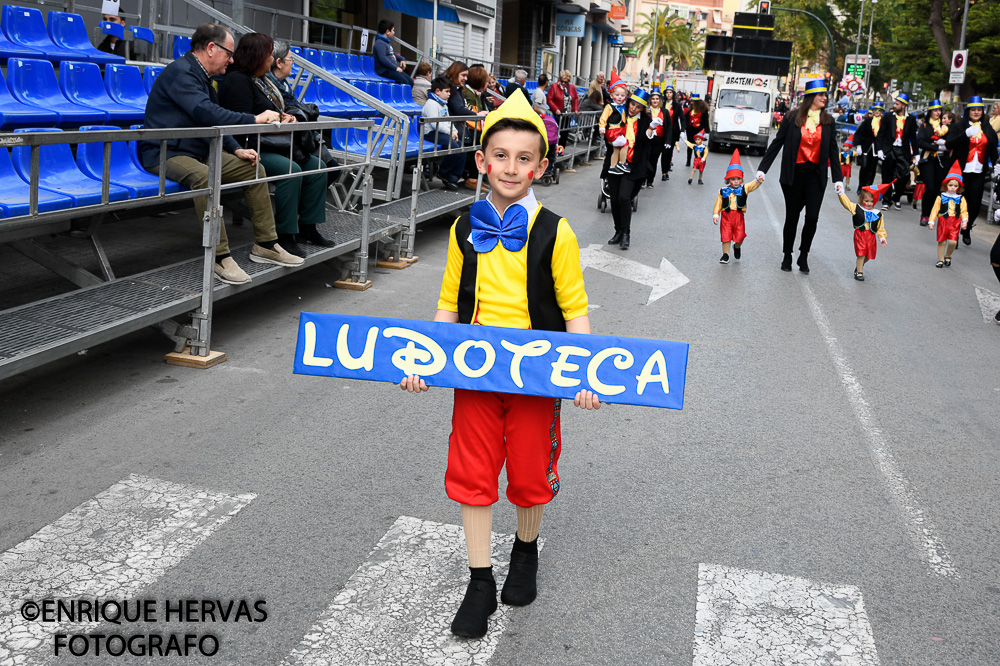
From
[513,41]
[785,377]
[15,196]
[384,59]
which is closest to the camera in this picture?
[15,196]

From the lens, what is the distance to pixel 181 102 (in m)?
7.15

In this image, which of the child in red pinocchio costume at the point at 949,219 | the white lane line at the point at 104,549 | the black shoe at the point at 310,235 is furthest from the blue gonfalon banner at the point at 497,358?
the child in red pinocchio costume at the point at 949,219

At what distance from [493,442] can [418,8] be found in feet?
80.7

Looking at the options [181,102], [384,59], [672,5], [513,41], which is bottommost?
[181,102]

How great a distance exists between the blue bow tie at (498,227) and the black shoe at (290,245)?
497cm

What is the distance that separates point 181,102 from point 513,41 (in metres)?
42.6

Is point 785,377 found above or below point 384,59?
below

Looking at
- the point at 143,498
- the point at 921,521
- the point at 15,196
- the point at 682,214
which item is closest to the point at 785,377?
the point at 921,521

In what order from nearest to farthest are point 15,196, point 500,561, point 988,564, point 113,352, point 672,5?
point 500,561
point 988,564
point 15,196
point 113,352
point 672,5

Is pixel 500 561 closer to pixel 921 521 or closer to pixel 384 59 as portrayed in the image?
pixel 921 521

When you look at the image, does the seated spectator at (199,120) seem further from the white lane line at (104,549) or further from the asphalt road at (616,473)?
the white lane line at (104,549)

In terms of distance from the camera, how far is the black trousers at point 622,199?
13.0 meters

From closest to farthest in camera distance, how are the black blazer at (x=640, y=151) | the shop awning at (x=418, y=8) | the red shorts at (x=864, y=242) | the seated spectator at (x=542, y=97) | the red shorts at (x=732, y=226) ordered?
1. the red shorts at (x=864, y=242)
2. the red shorts at (x=732, y=226)
3. the black blazer at (x=640, y=151)
4. the seated spectator at (x=542, y=97)
5. the shop awning at (x=418, y=8)

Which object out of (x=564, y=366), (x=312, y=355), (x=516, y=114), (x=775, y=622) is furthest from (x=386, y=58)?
(x=775, y=622)
